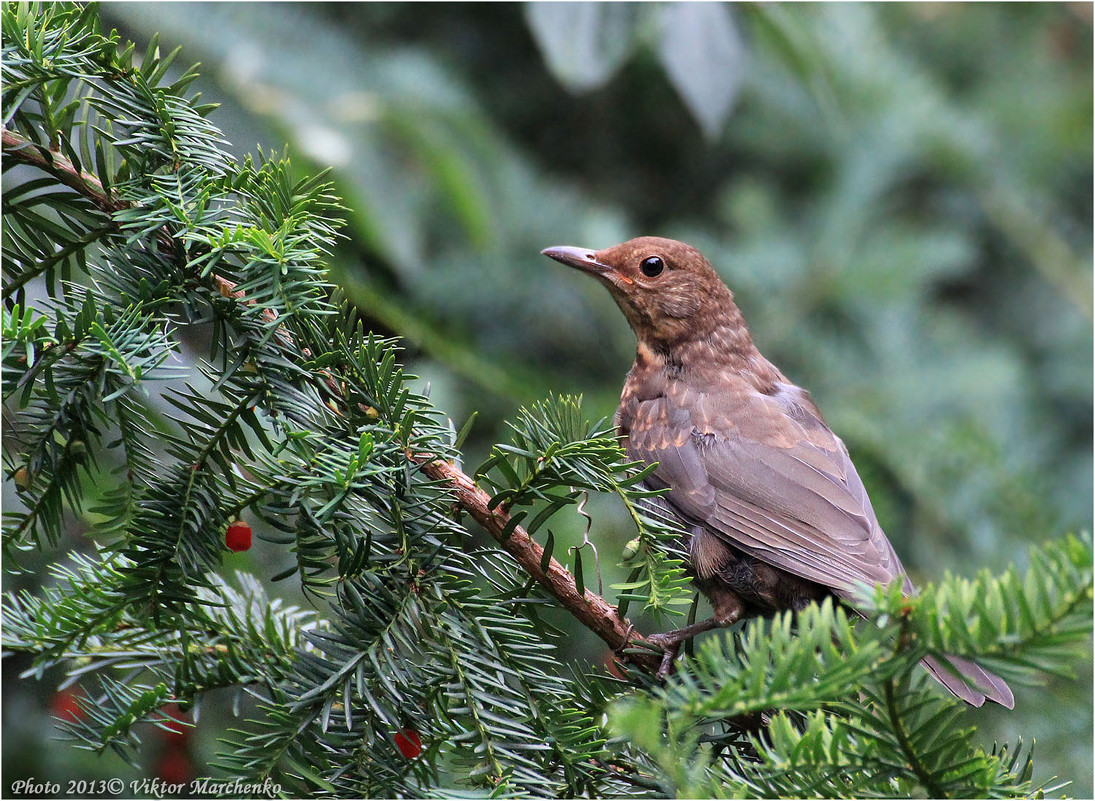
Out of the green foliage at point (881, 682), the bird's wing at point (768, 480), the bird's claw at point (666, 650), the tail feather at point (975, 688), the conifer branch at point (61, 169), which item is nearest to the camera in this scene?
the green foliage at point (881, 682)

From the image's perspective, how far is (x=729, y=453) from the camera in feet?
8.71

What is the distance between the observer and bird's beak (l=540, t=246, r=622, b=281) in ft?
9.18

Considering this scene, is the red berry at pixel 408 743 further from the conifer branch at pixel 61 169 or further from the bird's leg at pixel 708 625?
the conifer branch at pixel 61 169

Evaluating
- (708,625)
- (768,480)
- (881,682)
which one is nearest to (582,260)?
(768,480)

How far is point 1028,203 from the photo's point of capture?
457 centimetres

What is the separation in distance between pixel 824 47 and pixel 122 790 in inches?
136

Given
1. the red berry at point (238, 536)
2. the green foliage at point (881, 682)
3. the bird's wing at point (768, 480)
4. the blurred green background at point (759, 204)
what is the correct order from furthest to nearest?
the blurred green background at point (759, 204), the bird's wing at point (768, 480), the red berry at point (238, 536), the green foliage at point (881, 682)

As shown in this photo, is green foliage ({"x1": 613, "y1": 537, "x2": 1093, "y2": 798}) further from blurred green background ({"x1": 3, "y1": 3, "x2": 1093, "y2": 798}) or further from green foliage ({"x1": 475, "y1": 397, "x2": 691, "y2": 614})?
blurred green background ({"x1": 3, "y1": 3, "x2": 1093, "y2": 798})

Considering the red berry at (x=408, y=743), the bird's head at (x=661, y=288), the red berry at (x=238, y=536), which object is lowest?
the red berry at (x=408, y=743)

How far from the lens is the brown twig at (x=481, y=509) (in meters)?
1.45

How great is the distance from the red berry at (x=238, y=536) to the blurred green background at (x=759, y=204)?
44 cm

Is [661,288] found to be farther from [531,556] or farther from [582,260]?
[531,556]

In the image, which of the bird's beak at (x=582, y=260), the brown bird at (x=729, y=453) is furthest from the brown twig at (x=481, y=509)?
the bird's beak at (x=582, y=260)

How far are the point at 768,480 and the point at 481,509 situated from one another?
1251mm
